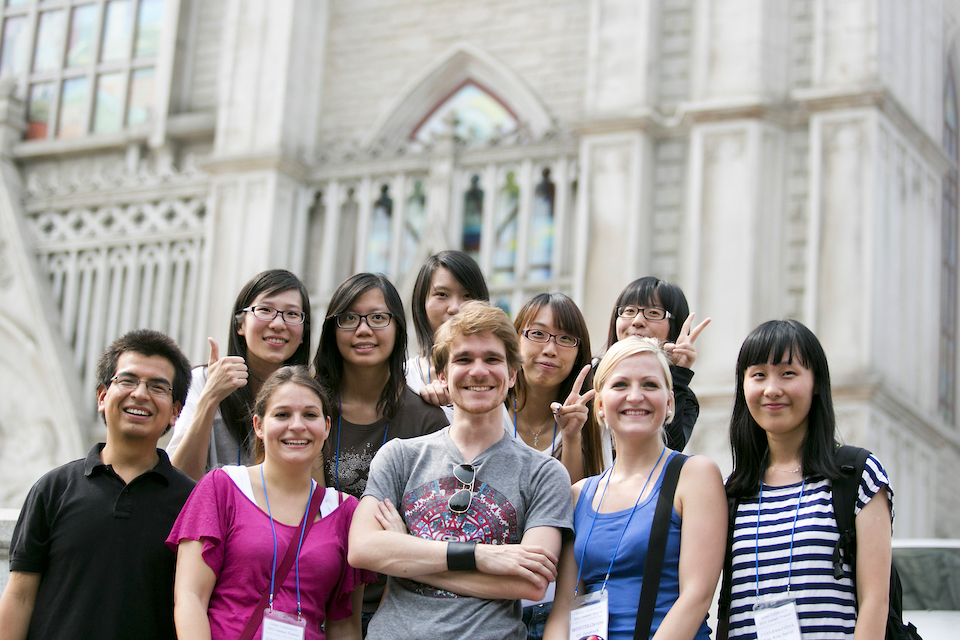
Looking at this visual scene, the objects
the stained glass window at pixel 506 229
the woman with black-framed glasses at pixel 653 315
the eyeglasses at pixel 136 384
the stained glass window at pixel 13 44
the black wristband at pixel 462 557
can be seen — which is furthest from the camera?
the stained glass window at pixel 13 44

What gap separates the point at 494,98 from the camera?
11.4 m

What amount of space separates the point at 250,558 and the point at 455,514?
22.1 inches

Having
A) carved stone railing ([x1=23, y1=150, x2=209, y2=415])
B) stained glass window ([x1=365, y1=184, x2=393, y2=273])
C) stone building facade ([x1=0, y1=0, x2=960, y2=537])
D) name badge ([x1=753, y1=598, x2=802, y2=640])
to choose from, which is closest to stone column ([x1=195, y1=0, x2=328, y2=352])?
stone building facade ([x1=0, y1=0, x2=960, y2=537])

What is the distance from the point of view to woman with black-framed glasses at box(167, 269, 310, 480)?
3.45m

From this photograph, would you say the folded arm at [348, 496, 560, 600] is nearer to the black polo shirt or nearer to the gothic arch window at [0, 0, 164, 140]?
the black polo shirt

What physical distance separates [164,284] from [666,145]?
5157 millimetres

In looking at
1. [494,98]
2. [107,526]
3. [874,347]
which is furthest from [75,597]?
[494,98]

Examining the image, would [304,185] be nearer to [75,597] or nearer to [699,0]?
[699,0]

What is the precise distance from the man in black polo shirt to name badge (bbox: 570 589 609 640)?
3.73 feet

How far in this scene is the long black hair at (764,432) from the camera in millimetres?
3010

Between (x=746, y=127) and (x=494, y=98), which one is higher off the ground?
(x=494, y=98)

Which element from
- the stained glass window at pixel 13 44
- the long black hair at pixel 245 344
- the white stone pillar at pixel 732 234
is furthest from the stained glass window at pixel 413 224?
the long black hair at pixel 245 344

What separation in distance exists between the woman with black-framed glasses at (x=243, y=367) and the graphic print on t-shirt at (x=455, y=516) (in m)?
0.78

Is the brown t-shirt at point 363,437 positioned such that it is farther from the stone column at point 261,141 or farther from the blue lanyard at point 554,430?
the stone column at point 261,141
